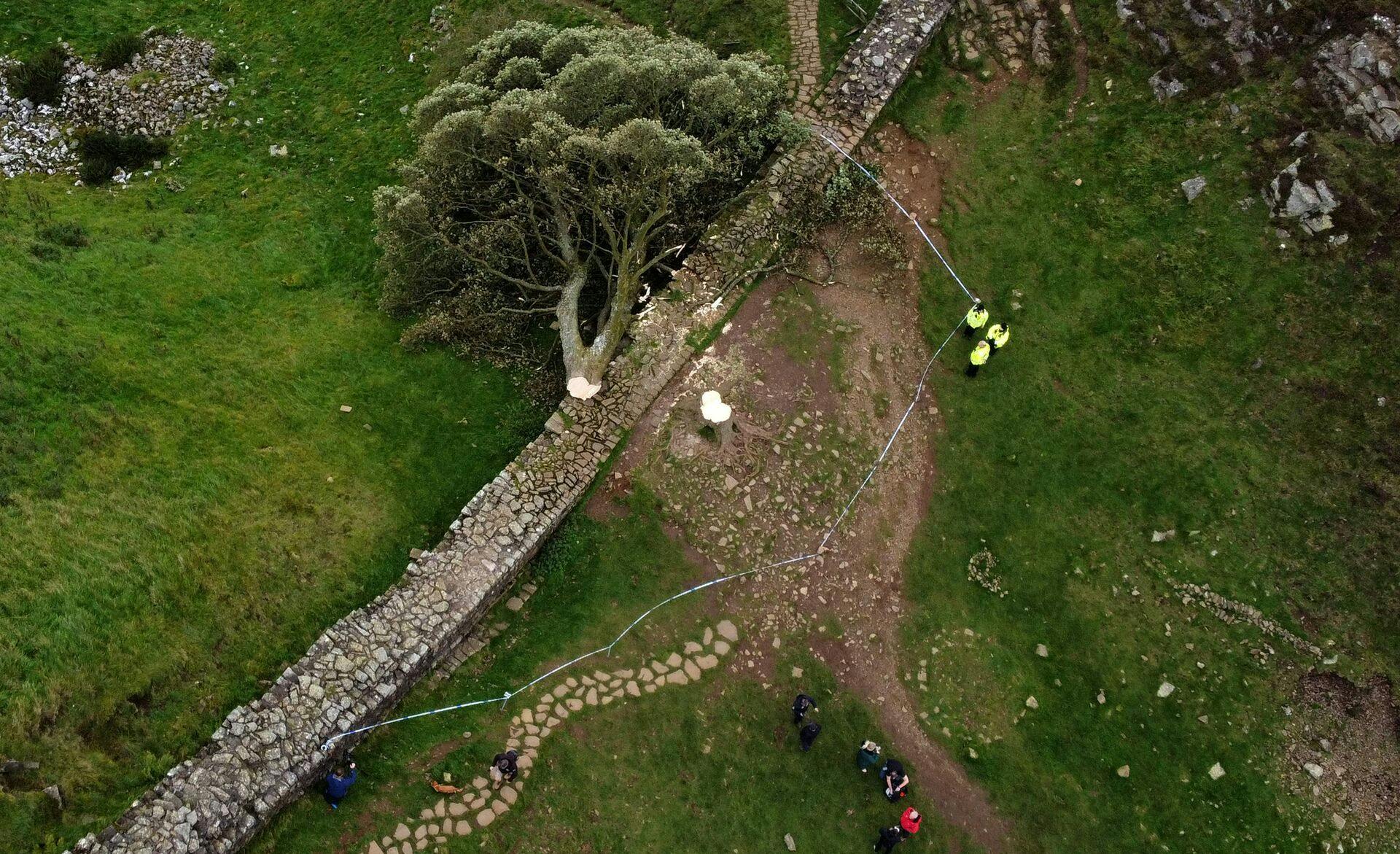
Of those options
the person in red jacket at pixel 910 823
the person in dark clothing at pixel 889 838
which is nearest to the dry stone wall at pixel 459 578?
the person in dark clothing at pixel 889 838

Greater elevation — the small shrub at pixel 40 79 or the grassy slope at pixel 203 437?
the small shrub at pixel 40 79

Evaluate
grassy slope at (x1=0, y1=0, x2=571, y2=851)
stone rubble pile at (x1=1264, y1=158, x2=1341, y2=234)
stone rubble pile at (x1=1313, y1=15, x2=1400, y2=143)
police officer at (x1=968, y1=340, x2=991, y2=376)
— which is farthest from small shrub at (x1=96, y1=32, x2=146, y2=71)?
stone rubble pile at (x1=1313, y1=15, x2=1400, y2=143)

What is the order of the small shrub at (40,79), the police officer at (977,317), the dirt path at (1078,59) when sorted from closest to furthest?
the police officer at (977,317), the dirt path at (1078,59), the small shrub at (40,79)

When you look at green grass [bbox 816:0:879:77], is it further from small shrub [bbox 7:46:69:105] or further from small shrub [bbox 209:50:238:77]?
small shrub [bbox 7:46:69:105]

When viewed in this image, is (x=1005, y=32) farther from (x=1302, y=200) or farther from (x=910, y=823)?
(x=910, y=823)

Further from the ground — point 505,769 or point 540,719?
point 505,769

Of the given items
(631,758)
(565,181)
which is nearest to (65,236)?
(565,181)

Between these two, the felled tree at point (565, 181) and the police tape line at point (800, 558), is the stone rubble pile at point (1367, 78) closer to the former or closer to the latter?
the police tape line at point (800, 558)
